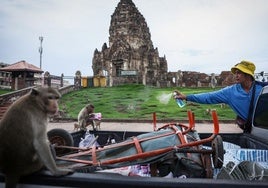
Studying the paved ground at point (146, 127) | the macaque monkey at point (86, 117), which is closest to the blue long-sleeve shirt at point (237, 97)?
the macaque monkey at point (86, 117)

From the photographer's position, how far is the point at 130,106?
78.5 feet

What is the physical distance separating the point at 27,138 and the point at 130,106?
859 inches

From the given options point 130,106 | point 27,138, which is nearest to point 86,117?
point 27,138

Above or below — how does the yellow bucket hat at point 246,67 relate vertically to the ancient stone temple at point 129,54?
below

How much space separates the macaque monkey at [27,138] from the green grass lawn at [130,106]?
14716 millimetres

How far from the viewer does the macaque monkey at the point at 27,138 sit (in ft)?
6.52

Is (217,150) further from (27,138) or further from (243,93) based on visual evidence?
(243,93)

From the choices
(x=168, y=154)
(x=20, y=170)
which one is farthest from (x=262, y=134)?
(x=20, y=170)

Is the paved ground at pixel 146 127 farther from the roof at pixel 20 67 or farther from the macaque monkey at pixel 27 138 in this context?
the roof at pixel 20 67

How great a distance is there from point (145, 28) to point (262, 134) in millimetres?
44551

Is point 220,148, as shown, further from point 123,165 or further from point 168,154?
point 123,165

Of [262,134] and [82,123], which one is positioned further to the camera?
[82,123]

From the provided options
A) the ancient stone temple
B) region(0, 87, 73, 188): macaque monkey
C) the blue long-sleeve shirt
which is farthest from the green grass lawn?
region(0, 87, 73, 188): macaque monkey

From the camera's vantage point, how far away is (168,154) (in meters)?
2.43
